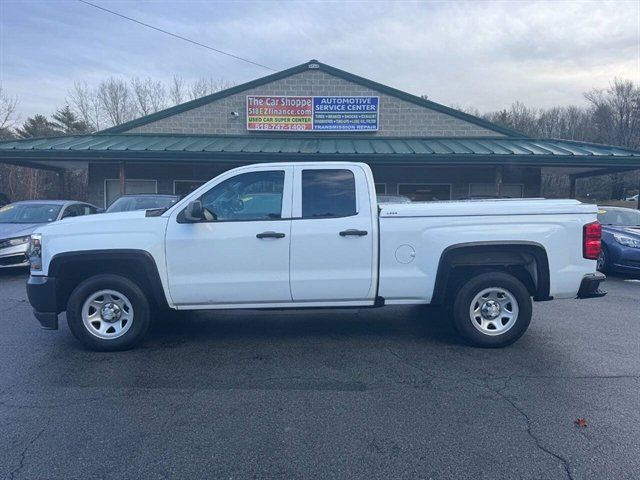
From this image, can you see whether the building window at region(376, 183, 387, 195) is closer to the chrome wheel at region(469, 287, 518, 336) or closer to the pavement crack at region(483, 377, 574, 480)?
the chrome wheel at region(469, 287, 518, 336)

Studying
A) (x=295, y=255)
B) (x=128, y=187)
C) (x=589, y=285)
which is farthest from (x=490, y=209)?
(x=128, y=187)

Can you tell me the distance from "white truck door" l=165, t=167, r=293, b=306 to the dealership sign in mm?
13179

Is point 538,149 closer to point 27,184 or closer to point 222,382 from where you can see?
point 222,382

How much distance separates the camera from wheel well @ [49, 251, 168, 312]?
5043 mm

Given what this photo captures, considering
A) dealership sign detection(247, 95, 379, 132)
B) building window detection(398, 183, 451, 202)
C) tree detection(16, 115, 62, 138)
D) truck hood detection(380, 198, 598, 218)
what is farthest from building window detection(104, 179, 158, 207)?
tree detection(16, 115, 62, 138)

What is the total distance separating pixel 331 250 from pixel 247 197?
1120 millimetres

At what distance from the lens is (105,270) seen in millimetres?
5289

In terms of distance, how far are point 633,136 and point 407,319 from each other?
6637 cm

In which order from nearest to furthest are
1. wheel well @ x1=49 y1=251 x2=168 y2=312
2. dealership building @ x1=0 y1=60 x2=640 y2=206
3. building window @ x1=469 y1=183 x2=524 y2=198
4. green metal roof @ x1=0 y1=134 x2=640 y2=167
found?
wheel well @ x1=49 y1=251 x2=168 y2=312
green metal roof @ x1=0 y1=134 x2=640 y2=167
dealership building @ x1=0 y1=60 x2=640 y2=206
building window @ x1=469 y1=183 x2=524 y2=198

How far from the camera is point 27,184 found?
29172mm

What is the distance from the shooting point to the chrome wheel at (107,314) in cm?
517

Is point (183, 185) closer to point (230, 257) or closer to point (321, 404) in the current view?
point (230, 257)

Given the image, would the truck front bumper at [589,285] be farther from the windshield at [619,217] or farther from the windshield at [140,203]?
the windshield at [140,203]

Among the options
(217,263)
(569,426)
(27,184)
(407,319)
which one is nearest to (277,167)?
(217,263)
